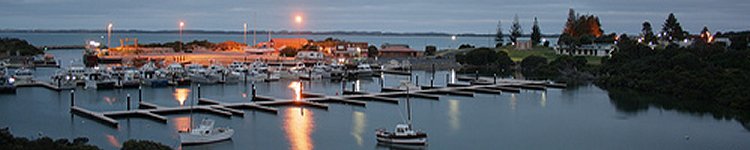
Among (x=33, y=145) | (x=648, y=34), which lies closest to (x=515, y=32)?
(x=648, y=34)

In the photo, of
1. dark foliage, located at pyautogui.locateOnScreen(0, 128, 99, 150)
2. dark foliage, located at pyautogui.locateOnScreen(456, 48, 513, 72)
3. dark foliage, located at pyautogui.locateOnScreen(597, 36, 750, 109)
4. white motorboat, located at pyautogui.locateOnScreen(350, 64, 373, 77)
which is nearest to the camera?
dark foliage, located at pyautogui.locateOnScreen(0, 128, 99, 150)

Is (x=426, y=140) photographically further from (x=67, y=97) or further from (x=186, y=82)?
(x=186, y=82)

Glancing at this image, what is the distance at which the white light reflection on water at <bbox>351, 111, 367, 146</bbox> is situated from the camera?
3059cm

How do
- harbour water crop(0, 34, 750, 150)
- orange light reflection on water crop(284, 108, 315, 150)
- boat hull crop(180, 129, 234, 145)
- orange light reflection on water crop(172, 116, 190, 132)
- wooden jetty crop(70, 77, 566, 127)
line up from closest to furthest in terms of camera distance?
1. boat hull crop(180, 129, 234, 145)
2. orange light reflection on water crop(284, 108, 315, 150)
3. harbour water crop(0, 34, 750, 150)
4. orange light reflection on water crop(172, 116, 190, 132)
5. wooden jetty crop(70, 77, 566, 127)

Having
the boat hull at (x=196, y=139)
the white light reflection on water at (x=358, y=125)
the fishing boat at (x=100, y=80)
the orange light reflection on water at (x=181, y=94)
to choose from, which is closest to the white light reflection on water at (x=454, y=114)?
the white light reflection on water at (x=358, y=125)

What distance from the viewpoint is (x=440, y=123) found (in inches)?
1363

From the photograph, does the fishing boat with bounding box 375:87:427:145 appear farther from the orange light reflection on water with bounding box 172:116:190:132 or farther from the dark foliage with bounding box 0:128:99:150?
the dark foliage with bounding box 0:128:99:150

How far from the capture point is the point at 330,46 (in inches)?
3730

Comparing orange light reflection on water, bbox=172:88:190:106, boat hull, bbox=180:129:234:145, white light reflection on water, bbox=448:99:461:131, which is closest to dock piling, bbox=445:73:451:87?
white light reflection on water, bbox=448:99:461:131

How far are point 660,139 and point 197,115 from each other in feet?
63.4

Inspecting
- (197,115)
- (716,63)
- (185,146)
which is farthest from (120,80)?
(716,63)

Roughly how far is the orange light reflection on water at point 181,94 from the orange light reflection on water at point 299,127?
23.8ft

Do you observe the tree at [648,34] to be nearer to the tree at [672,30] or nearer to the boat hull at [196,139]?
the tree at [672,30]

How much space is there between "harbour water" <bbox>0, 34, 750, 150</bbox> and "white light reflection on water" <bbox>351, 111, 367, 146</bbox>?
0.04 metres
